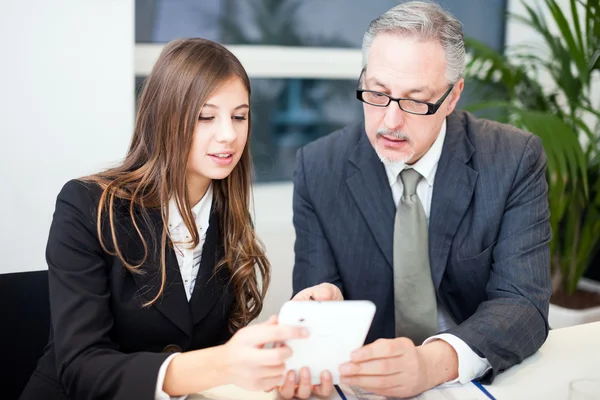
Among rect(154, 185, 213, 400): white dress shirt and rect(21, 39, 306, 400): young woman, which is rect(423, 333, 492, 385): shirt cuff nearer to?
rect(21, 39, 306, 400): young woman

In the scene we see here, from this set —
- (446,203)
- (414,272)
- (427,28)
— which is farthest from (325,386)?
(427,28)

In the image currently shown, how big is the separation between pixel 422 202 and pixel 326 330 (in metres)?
0.90

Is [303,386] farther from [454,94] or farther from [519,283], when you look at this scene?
[454,94]

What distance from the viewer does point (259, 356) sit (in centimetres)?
123

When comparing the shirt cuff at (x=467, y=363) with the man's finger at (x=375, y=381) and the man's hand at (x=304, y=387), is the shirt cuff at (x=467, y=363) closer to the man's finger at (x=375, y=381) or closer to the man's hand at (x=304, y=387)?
the man's finger at (x=375, y=381)

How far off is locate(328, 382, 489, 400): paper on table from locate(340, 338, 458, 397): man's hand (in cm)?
1

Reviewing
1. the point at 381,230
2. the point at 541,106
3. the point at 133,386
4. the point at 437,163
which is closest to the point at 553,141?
the point at 541,106

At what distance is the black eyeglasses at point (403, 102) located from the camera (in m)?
1.82

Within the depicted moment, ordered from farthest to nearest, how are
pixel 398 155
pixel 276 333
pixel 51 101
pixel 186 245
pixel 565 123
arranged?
pixel 565 123
pixel 51 101
pixel 398 155
pixel 186 245
pixel 276 333

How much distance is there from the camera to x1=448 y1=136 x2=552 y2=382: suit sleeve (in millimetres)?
1553

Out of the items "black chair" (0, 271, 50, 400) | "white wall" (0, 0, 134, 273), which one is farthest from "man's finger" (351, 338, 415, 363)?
"white wall" (0, 0, 134, 273)

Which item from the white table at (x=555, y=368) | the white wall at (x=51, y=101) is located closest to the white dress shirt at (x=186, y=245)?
the white table at (x=555, y=368)

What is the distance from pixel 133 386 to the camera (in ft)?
4.35

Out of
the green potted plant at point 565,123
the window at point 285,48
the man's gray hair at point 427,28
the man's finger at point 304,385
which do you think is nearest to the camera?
the man's finger at point 304,385
